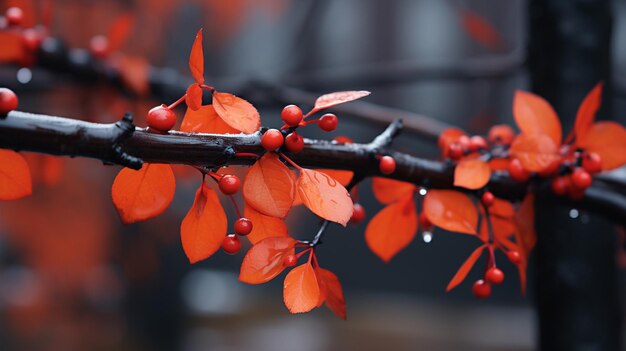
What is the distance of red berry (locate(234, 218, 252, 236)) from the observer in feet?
1.28

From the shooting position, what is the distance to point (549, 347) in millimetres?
695

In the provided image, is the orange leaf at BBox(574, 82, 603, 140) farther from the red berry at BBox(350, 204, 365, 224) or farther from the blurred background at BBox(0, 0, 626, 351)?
the blurred background at BBox(0, 0, 626, 351)

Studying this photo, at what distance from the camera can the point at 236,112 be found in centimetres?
39

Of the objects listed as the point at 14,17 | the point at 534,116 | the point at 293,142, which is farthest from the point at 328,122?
the point at 14,17

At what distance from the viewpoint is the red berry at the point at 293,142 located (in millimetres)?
383

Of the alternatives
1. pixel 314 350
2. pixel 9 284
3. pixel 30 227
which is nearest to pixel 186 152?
pixel 30 227

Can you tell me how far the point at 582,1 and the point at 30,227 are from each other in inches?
72.6

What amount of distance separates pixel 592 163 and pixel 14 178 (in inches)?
18.5

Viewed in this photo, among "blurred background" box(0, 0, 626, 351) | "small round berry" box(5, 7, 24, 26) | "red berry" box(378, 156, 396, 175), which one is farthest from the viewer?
"blurred background" box(0, 0, 626, 351)

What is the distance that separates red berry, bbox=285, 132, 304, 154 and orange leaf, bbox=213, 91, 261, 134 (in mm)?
24

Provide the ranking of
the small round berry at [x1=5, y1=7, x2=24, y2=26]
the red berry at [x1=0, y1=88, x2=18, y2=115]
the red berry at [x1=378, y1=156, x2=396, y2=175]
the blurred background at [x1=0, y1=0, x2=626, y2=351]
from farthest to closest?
the blurred background at [x1=0, y1=0, x2=626, y2=351]
the small round berry at [x1=5, y1=7, x2=24, y2=26]
the red berry at [x1=378, y1=156, x2=396, y2=175]
the red berry at [x1=0, y1=88, x2=18, y2=115]

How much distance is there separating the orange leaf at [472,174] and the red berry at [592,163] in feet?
0.36

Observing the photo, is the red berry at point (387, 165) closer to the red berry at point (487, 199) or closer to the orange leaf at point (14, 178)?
the red berry at point (487, 199)

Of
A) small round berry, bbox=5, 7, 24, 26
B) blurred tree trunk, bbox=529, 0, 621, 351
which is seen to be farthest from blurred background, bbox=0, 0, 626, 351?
blurred tree trunk, bbox=529, 0, 621, 351
